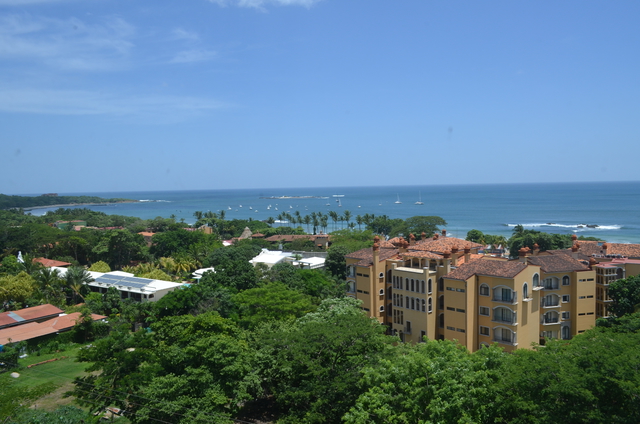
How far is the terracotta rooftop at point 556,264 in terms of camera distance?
95.9 ft

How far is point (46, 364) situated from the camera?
2883 centimetres

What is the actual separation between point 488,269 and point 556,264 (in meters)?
5.81

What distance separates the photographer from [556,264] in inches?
1174

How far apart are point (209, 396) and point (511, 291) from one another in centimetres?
1831

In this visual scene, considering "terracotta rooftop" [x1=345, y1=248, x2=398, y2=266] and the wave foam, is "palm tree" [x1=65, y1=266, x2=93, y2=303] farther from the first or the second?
the wave foam

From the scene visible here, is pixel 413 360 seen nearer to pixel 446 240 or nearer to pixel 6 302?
pixel 446 240

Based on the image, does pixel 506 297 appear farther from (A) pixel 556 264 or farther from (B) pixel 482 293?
(A) pixel 556 264

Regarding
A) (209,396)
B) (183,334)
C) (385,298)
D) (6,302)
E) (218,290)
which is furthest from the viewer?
(6,302)

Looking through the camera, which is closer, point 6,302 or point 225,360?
point 225,360

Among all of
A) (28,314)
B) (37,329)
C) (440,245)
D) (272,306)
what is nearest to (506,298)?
(440,245)

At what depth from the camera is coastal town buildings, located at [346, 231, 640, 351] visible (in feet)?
89.2

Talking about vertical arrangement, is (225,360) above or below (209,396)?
above

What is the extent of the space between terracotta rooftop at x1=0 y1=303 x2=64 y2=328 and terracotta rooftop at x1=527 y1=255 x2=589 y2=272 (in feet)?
120

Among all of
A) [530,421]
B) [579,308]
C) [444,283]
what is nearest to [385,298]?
[444,283]
